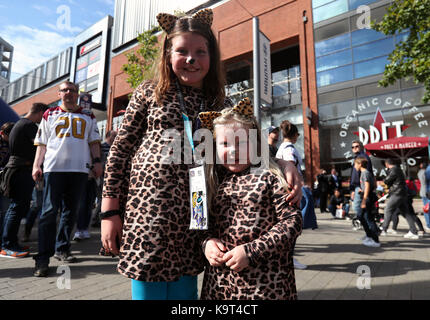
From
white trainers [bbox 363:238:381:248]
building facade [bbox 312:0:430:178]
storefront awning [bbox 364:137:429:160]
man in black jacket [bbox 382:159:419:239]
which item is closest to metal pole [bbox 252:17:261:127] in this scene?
white trainers [bbox 363:238:381:248]

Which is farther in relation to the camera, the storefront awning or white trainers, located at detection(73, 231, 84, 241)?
the storefront awning

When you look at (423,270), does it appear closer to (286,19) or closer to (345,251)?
(345,251)

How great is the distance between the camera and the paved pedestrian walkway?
2.46m

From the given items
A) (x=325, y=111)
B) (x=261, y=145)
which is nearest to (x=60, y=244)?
(x=261, y=145)

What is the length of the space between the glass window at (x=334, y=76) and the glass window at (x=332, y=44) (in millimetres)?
1107

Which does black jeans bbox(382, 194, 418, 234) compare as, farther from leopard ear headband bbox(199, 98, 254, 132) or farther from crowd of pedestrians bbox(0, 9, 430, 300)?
leopard ear headband bbox(199, 98, 254, 132)

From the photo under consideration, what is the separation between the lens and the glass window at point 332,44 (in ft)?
46.8

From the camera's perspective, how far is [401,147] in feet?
36.2

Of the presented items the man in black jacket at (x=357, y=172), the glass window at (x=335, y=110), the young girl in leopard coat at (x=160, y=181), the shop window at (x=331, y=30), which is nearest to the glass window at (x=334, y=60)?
the shop window at (x=331, y=30)

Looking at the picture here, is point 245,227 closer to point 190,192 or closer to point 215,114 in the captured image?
point 190,192

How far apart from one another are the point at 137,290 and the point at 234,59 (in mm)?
18280

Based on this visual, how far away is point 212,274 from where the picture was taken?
4.23ft

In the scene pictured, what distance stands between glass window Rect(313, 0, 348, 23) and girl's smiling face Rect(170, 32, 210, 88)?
16.5 meters

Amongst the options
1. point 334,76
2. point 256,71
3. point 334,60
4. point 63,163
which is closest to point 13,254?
point 63,163
